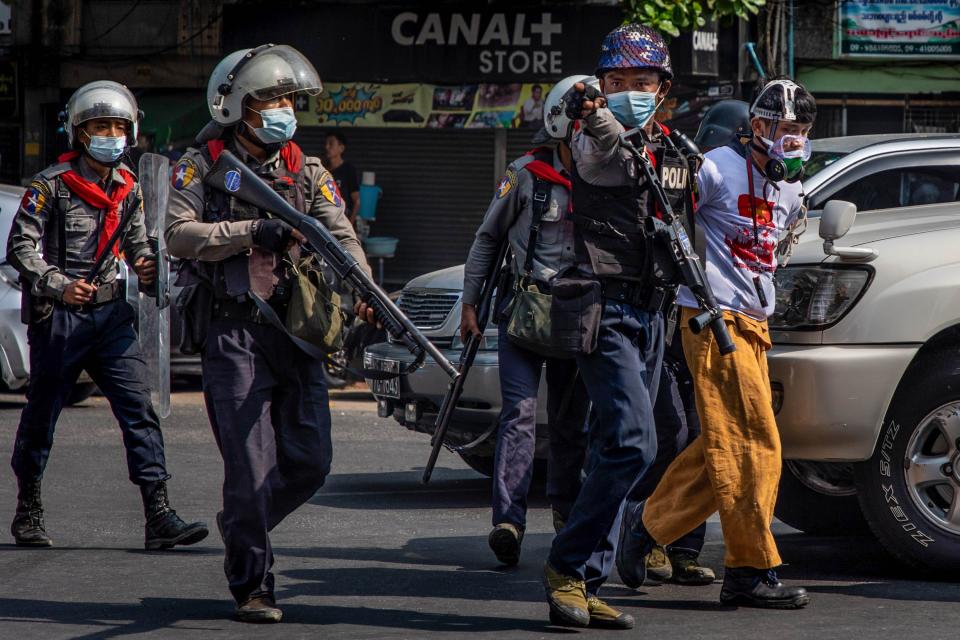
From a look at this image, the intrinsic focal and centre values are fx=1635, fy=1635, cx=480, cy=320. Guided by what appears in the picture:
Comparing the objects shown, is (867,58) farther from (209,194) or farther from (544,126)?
(209,194)

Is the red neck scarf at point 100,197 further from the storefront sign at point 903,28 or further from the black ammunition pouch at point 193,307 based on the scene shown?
the storefront sign at point 903,28

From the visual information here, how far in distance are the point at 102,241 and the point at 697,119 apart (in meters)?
12.0

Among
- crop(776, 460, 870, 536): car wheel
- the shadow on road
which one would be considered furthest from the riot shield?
crop(776, 460, 870, 536): car wheel

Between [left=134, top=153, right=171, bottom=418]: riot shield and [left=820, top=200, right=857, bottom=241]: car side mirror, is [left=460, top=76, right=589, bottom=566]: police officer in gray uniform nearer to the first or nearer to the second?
[left=820, top=200, right=857, bottom=241]: car side mirror

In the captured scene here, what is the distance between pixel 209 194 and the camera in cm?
548

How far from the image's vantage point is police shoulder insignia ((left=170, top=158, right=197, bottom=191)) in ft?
17.8

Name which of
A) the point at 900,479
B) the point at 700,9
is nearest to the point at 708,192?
the point at 900,479

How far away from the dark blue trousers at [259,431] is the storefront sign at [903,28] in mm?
14418

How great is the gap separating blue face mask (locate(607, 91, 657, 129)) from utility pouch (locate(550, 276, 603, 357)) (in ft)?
1.71

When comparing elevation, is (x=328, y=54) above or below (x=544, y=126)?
above

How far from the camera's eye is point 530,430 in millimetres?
6484

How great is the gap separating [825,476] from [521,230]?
1.61 metres

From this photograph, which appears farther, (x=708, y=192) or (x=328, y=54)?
(x=328, y=54)

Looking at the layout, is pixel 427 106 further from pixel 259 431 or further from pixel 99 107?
pixel 259 431
